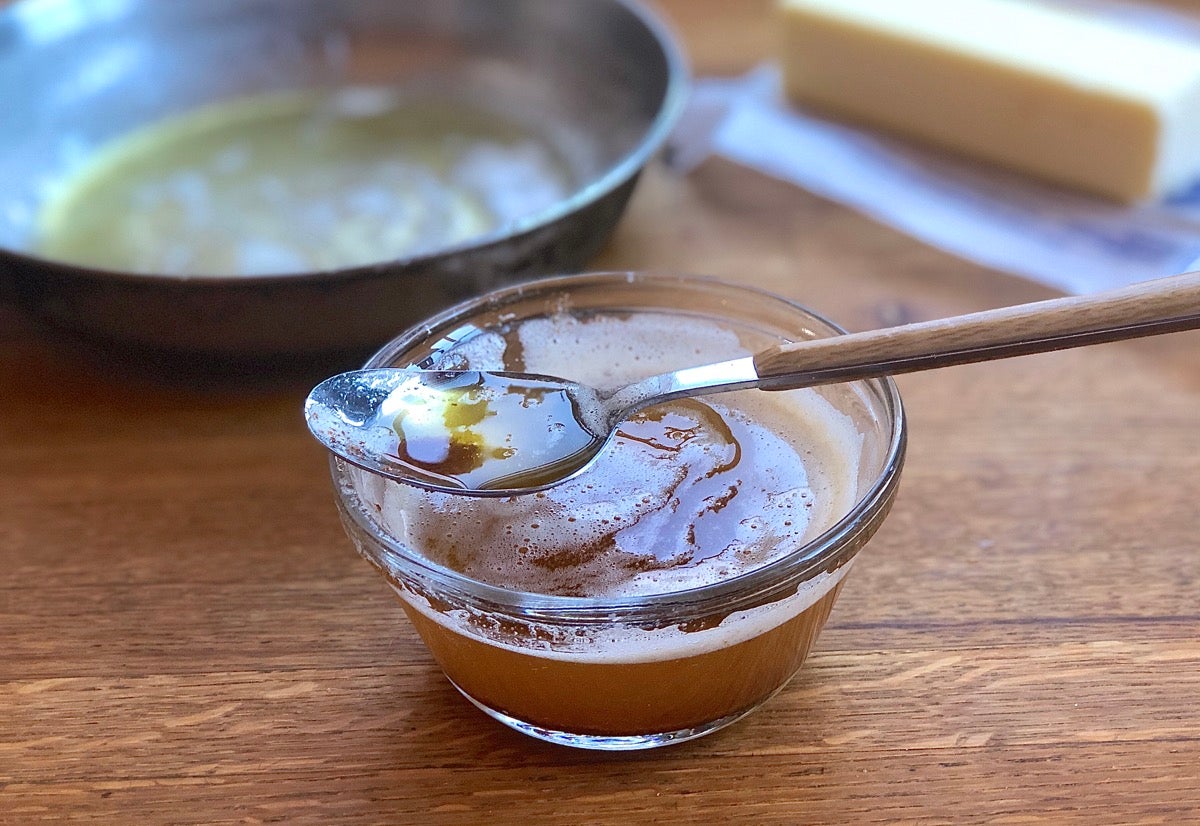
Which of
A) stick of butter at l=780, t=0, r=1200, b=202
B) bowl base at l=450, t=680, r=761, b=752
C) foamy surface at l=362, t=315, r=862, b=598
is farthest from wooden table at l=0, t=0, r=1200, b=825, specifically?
stick of butter at l=780, t=0, r=1200, b=202

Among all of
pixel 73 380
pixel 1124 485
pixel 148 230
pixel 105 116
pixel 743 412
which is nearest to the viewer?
pixel 743 412

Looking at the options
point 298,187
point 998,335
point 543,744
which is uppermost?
point 998,335

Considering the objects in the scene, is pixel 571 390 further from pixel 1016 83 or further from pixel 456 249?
pixel 1016 83

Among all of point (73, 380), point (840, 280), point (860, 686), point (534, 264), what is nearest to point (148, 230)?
point (73, 380)

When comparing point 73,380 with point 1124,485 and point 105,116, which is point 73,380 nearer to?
point 105,116

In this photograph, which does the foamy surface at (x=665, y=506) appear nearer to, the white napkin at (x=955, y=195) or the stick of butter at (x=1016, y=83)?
the white napkin at (x=955, y=195)

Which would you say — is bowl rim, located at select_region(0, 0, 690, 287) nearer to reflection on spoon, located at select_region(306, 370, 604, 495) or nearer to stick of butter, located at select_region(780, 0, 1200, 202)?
reflection on spoon, located at select_region(306, 370, 604, 495)

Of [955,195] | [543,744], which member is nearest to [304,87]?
[955,195]
